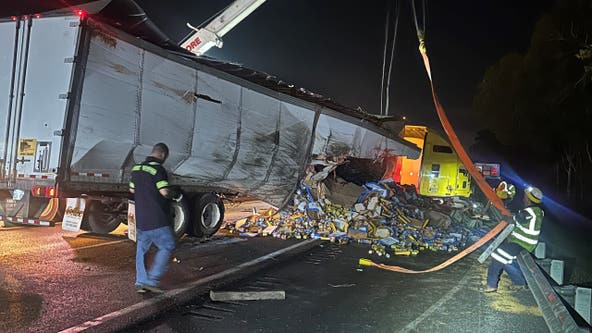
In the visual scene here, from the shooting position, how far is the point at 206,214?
10.0 meters

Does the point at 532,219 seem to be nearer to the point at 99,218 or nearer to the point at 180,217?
the point at 180,217

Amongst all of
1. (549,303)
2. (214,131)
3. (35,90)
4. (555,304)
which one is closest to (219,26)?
(214,131)

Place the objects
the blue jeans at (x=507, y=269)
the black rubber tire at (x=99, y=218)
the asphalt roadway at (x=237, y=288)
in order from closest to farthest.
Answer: the asphalt roadway at (x=237, y=288), the blue jeans at (x=507, y=269), the black rubber tire at (x=99, y=218)

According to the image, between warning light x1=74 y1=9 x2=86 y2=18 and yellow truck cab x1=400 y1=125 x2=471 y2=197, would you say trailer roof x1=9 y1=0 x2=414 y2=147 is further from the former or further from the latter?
yellow truck cab x1=400 y1=125 x2=471 y2=197

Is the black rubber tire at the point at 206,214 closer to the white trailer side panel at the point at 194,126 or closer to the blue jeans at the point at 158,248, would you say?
the white trailer side panel at the point at 194,126

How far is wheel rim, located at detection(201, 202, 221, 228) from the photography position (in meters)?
9.98

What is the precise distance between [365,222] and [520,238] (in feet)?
16.5

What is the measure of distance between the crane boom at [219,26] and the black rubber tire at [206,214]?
10.1m

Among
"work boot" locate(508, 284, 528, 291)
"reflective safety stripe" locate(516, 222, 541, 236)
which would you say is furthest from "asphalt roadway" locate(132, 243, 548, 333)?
"reflective safety stripe" locate(516, 222, 541, 236)

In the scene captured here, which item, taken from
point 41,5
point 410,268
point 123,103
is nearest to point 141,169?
point 123,103

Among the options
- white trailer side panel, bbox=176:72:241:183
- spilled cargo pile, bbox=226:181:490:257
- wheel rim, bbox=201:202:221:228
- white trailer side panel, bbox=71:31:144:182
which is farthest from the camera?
spilled cargo pile, bbox=226:181:490:257

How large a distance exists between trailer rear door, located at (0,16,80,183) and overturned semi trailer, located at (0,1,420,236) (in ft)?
0.05

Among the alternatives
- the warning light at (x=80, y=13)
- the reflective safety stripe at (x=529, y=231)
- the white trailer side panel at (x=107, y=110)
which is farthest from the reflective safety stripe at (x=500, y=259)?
the warning light at (x=80, y=13)

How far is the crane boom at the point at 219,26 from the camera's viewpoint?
18172mm
